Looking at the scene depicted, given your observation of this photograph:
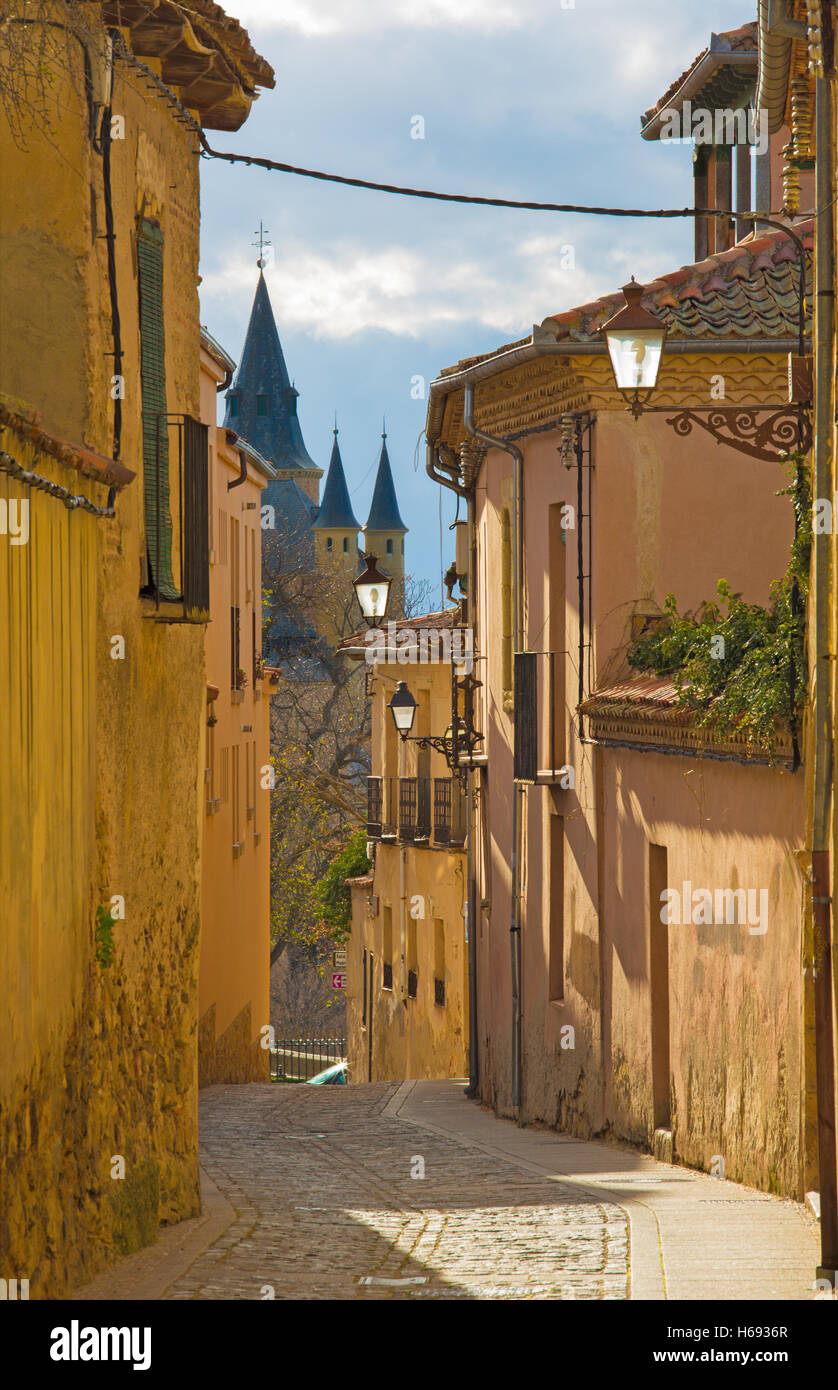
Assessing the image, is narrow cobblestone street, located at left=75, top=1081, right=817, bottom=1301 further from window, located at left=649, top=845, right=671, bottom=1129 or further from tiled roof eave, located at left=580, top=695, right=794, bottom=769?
tiled roof eave, located at left=580, top=695, right=794, bottom=769

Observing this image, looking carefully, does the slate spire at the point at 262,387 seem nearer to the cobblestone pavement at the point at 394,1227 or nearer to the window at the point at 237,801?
the window at the point at 237,801

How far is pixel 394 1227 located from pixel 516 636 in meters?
8.31

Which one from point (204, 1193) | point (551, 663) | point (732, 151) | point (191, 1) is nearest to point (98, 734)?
point (204, 1193)

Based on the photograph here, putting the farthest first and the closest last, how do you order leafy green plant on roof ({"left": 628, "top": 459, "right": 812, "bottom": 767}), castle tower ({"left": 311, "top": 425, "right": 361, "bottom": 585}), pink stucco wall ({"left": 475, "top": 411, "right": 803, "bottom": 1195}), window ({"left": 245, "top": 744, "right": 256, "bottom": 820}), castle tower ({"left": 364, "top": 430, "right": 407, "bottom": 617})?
castle tower ({"left": 364, "top": 430, "right": 407, "bottom": 617})
castle tower ({"left": 311, "top": 425, "right": 361, "bottom": 585})
window ({"left": 245, "top": 744, "right": 256, "bottom": 820})
pink stucco wall ({"left": 475, "top": 411, "right": 803, "bottom": 1195})
leafy green plant on roof ({"left": 628, "top": 459, "right": 812, "bottom": 767})

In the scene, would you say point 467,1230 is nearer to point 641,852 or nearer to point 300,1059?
point 641,852

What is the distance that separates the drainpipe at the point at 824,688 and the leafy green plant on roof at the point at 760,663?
1.11m

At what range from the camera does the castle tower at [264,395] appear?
99.7 meters

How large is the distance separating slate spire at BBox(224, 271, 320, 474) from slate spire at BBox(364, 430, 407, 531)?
8872 mm

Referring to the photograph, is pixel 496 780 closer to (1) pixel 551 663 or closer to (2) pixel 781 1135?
(1) pixel 551 663

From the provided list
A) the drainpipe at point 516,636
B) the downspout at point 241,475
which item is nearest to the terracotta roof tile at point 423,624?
the downspout at point 241,475

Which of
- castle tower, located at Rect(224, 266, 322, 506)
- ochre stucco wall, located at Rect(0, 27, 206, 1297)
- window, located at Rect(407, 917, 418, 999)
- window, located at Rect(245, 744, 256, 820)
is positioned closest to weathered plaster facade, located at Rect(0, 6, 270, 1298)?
ochre stucco wall, located at Rect(0, 27, 206, 1297)

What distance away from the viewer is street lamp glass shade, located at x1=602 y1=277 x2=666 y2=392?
9633mm

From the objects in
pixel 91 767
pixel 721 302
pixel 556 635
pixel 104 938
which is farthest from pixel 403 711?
pixel 91 767

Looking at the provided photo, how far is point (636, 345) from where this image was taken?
379 inches
